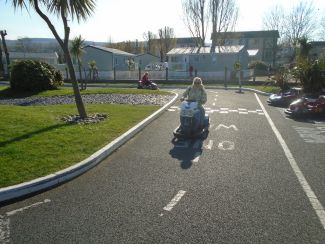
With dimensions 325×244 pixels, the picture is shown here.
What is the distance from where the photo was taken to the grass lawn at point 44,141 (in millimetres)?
6504

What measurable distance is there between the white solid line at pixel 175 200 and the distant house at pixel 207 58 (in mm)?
35415

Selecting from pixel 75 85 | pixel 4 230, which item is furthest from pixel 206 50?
pixel 4 230

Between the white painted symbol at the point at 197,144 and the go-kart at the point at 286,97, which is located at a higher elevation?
the go-kart at the point at 286,97

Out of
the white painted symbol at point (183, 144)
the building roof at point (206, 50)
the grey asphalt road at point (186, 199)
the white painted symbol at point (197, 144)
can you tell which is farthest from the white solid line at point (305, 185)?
the building roof at point (206, 50)

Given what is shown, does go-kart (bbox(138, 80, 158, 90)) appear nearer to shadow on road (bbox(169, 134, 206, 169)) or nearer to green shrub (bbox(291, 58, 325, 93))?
green shrub (bbox(291, 58, 325, 93))

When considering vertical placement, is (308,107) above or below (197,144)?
above

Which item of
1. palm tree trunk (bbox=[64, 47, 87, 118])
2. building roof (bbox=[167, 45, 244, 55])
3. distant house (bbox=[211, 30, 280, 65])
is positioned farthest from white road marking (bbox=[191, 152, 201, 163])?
distant house (bbox=[211, 30, 280, 65])

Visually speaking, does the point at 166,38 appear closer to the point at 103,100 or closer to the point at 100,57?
the point at 100,57

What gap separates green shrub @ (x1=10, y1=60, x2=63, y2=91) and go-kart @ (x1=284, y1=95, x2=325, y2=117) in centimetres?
1658

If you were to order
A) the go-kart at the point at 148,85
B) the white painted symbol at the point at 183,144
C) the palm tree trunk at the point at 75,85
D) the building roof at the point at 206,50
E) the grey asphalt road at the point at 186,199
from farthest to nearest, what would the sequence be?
the building roof at the point at 206,50 < the go-kart at the point at 148,85 < the palm tree trunk at the point at 75,85 < the white painted symbol at the point at 183,144 < the grey asphalt road at the point at 186,199

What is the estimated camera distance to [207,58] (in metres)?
41.2

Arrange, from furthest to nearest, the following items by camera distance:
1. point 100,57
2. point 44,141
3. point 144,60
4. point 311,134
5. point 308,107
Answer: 1. point 144,60
2. point 100,57
3. point 308,107
4. point 311,134
5. point 44,141

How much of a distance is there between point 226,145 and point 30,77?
17.7 m

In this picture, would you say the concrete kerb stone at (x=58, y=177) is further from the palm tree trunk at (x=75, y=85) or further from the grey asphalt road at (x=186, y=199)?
the palm tree trunk at (x=75, y=85)
